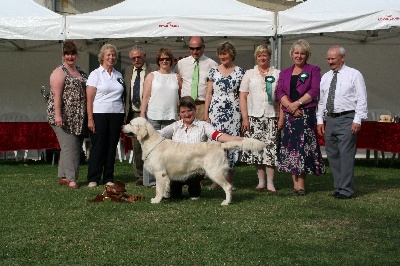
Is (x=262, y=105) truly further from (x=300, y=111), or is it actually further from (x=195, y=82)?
(x=195, y=82)

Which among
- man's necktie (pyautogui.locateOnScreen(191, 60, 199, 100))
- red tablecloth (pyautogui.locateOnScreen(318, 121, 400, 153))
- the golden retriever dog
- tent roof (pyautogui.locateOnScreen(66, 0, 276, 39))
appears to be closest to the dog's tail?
the golden retriever dog

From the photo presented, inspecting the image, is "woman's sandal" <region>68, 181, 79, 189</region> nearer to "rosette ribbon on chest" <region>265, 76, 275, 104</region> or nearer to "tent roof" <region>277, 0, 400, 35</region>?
"rosette ribbon on chest" <region>265, 76, 275, 104</region>

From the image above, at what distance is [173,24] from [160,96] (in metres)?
3.12

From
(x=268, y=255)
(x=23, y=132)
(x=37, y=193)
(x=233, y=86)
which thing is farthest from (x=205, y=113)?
(x=23, y=132)

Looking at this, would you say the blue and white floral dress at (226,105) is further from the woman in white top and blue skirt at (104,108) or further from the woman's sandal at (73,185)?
the woman's sandal at (73,185)

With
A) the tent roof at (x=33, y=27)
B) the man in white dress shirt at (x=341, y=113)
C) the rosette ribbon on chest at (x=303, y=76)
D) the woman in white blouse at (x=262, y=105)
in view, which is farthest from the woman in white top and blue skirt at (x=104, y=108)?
the tent roof at (x=33, y=27)

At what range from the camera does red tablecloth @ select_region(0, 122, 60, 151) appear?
41.3 ft

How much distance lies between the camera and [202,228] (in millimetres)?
6238

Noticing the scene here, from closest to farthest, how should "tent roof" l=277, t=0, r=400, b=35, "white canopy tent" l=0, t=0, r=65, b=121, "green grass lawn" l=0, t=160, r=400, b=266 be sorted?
1. "green grass lawn" l=0, t=160, r=400, b=266
2. "tent roof" l=277, t=0, r=400, b=35
3. "white canopy tent" l=0, t=0, r=65, b=121

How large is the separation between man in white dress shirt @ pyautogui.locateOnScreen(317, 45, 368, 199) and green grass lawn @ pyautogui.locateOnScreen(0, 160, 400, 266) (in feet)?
1.21

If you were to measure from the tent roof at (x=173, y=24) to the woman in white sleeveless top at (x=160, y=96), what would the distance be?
2.91 meters

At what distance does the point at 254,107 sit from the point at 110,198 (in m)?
2.05

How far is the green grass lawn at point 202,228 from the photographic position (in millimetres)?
5199

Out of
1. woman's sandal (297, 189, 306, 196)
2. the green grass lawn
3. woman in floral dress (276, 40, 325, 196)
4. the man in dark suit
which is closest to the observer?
the green grass lawn
